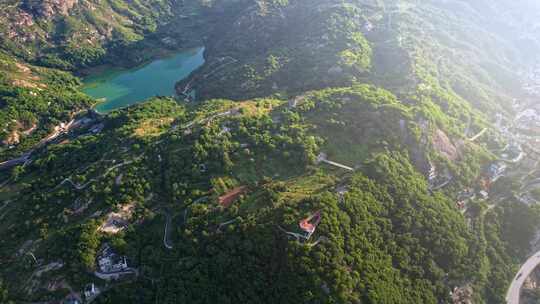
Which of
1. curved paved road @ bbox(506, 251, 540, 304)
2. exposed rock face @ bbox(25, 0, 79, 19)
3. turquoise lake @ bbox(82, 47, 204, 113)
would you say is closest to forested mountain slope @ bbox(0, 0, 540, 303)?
curved paved road @ bbox(506, 251, 540, 304)

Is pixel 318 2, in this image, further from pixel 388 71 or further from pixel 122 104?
pixel 122 104

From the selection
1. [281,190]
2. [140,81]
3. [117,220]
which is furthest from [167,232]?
[140,81]

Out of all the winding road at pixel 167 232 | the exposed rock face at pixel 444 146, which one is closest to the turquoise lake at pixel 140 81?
the winding road at pixel 167 232

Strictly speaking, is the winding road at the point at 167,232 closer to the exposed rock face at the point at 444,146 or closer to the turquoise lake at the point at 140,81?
the exposed rock face at the point at 444,146

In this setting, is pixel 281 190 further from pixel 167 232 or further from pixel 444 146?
pixel 444 146

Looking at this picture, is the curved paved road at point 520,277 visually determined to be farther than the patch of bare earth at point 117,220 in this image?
No
